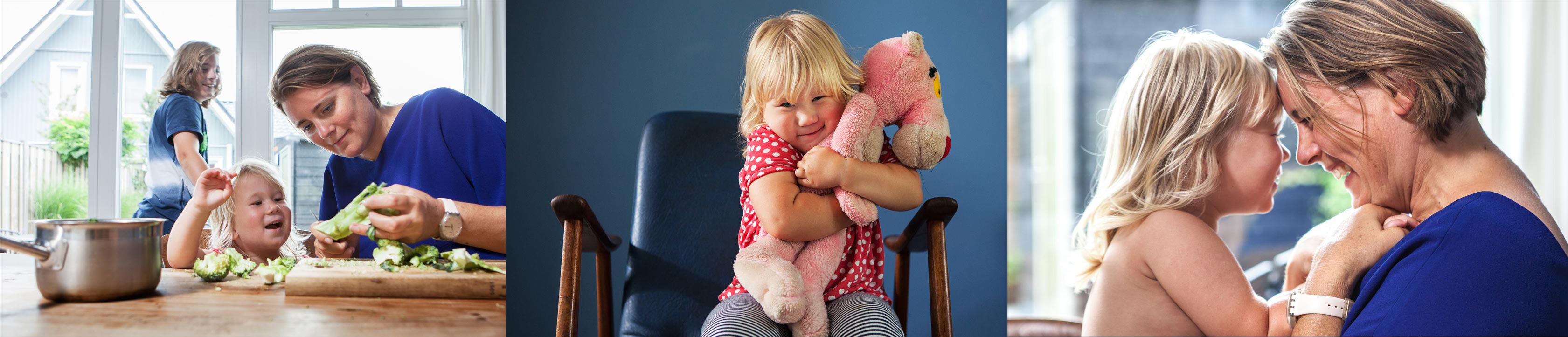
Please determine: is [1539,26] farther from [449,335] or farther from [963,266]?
[449,335]

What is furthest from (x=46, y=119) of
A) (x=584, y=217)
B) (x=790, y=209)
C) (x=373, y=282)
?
(x=790, y=209)

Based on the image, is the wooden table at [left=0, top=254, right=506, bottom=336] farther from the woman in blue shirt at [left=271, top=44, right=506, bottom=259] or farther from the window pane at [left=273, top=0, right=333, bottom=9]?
the window pane at [left=273, top=0, right=333, bottom=9]

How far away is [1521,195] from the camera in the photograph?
136cm

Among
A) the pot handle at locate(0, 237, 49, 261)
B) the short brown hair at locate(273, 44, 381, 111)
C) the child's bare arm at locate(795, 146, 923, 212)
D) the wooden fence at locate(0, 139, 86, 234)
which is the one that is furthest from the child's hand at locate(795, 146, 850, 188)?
the wooden fence at locate(0, 139, 86, 234)

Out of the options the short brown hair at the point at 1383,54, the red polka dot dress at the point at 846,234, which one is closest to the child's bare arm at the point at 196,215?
the red polka dot dress at the point at 846,234

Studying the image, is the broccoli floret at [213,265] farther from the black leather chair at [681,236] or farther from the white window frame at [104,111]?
the black leather chair at [681,236]

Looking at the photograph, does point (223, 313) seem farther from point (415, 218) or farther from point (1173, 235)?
point (1173, 235)

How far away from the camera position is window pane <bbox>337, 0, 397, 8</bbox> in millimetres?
1676

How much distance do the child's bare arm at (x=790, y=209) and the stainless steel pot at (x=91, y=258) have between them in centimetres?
125

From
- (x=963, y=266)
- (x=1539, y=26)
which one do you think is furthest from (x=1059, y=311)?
(x=1539, y=26)

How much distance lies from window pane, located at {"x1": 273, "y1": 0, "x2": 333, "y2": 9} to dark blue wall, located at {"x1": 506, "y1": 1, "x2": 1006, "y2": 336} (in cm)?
36

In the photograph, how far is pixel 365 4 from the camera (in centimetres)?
168

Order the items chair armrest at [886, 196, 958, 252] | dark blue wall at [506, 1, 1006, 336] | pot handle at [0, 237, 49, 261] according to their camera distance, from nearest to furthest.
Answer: chair armrest at [886, 196, 958, 252], pot handle at [0, 237, 49, 261], dark blue wall at [506, 1, 1006, 336]

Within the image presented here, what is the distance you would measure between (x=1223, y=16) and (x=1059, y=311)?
60cm
